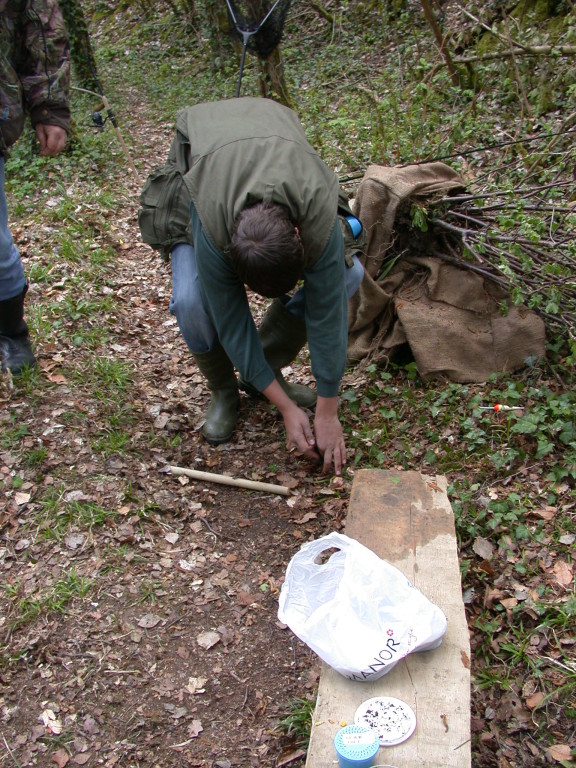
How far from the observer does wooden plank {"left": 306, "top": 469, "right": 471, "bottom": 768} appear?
5.66ft

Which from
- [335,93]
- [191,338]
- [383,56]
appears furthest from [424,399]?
[383,56]

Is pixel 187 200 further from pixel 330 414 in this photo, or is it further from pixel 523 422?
pixel 523 422

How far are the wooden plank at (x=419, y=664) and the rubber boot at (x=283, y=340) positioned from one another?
2.84 ft

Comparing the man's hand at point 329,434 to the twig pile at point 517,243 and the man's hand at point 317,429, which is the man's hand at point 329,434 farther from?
the twig pile at point 517,243

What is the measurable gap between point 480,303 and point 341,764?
90.9 inches

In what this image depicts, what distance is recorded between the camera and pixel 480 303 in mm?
3363

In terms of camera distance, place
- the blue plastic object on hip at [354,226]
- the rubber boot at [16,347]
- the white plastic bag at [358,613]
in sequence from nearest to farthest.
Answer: the white plastic bag at [358,613] < the blue plastic object on hip at [354,226] < the rubber boot at [16,347]

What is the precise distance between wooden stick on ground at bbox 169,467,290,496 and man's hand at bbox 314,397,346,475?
219mm

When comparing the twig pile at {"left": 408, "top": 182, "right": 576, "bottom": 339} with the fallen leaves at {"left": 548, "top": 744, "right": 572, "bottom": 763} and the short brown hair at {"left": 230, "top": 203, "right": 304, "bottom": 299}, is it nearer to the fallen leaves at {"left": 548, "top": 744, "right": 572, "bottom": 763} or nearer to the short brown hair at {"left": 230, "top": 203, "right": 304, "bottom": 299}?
the short brown hair at {"left": 230, "top": 203, "right": 304, "bottom": 299}

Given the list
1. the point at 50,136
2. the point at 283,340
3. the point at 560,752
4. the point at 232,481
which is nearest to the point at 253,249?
the point at 283,340

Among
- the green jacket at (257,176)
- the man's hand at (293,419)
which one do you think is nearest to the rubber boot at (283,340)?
the man's hand at (293,419)

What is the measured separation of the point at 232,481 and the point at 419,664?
1.29 meters

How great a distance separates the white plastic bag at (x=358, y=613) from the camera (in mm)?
1838

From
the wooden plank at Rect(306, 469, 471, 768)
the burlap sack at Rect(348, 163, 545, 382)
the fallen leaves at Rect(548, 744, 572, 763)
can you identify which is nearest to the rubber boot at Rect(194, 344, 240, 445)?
the burlap sack at Rect(348, 163, 545, 382)
